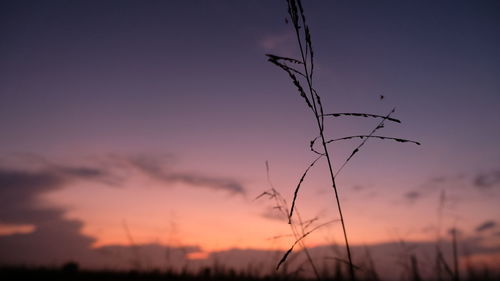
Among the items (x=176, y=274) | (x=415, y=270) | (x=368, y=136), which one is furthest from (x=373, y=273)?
(x=176, y=274)

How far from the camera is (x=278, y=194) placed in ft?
6.98

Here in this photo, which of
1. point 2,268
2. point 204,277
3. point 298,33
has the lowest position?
point 204,277

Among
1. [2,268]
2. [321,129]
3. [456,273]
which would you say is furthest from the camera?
[2,268]

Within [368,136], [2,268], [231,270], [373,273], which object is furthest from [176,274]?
[368,136]

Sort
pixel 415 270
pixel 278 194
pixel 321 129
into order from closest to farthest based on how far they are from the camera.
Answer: pixel 321 129 → pixel 278 194 → pixel 415 270

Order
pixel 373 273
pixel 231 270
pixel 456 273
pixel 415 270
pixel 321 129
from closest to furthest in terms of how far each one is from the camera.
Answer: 1. pixel 321 129
2. pixel 456 273
3. pixel 415 270
4. pixel 373 273
5. pixel 231 270

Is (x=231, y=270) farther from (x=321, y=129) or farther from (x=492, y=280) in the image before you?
(x=321, y=129)

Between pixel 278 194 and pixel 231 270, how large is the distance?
8513mm

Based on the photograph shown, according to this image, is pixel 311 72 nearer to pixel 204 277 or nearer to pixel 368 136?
pixel 368 136

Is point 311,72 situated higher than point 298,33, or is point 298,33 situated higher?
point 298,33

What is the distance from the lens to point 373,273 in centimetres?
307

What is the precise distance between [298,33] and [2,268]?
1428cm

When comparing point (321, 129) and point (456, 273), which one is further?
point (456, 273)

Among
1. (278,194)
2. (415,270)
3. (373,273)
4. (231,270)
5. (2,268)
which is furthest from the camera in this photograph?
(2,268)
